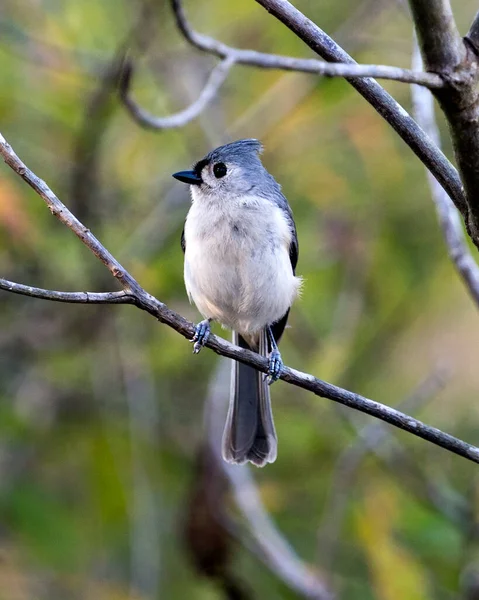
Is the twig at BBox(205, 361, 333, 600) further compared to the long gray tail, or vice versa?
the long gray tail

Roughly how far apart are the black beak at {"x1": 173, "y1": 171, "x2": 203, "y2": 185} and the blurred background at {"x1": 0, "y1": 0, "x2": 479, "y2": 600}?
0.64 m

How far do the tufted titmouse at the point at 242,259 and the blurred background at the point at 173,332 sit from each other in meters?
0.28

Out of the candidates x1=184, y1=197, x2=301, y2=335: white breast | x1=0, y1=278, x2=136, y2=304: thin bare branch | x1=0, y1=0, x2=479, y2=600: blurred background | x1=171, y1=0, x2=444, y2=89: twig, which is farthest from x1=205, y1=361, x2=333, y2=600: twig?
x1=171, y1=0, x2=444, y2=89: twig

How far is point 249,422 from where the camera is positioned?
3.55 m

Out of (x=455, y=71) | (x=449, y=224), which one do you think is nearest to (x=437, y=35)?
(x=455, y=71)

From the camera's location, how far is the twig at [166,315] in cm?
194

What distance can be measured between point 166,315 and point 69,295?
24 centimetres

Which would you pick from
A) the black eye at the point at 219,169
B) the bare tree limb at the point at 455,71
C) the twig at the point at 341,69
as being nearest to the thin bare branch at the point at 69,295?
the twig at the point at 341,69

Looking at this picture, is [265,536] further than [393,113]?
Yes

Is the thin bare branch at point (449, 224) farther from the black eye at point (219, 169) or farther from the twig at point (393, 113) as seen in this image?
the black eye at point (219, 169)

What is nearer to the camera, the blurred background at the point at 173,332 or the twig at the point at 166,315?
the twig at the point at 166,315

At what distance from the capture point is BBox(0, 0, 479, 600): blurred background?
3.99 m

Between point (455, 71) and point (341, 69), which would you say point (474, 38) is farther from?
point (341, 69)

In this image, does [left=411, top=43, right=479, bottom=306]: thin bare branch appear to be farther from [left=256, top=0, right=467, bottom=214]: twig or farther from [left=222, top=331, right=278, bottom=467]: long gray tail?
[left=222, top=331, right=278, bottom=467]: long gray tail
